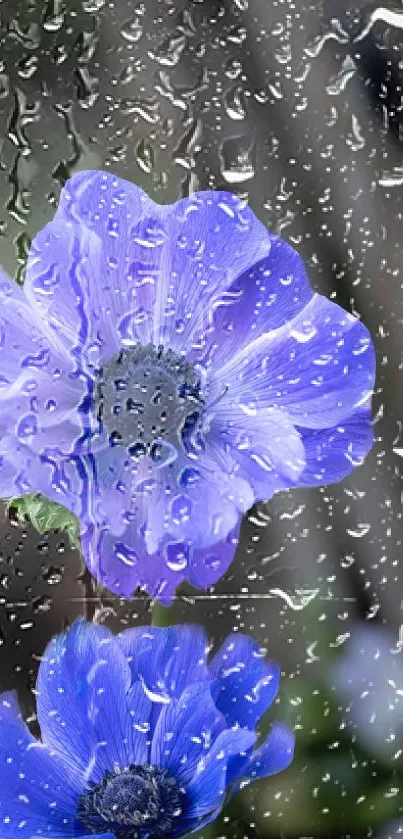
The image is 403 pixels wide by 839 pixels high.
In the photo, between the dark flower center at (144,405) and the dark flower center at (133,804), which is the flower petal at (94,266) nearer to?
the dark flower center at (144,405)

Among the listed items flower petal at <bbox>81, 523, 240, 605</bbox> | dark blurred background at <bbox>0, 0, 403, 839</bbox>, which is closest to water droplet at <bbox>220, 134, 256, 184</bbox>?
dark blurred background at <bbox>0, 0, 403, 839</bbox>

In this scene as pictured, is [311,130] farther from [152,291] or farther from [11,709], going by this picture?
[11,709]

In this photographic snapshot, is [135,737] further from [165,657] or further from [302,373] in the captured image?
[302,373]

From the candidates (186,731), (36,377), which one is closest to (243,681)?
(186,731)

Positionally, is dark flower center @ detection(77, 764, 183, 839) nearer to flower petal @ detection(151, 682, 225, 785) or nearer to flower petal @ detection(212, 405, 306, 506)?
flower petal @ detection(151, 682, 225, 785)

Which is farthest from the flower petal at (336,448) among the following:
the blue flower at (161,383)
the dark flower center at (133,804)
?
the dark flower center at (133,804)

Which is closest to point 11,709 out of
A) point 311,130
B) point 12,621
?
point 12,621
